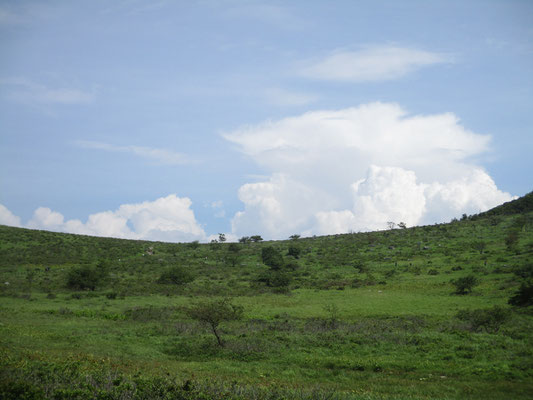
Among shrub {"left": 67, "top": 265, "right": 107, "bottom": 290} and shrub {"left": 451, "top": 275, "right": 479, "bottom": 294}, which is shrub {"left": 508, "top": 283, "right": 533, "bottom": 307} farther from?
shrub {"left": 67, "top": 265, "right": 107, "bottom": 290}

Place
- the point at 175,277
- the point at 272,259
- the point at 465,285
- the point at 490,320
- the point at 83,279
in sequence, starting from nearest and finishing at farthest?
the point at 490,320 < the point at 465,285 < the point at 83,279 < the point at 175,277 < the point at 272,259

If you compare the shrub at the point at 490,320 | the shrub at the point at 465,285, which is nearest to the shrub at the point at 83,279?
the shrub at the point at 490,320

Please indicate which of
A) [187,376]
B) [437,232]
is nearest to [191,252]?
[437,232]

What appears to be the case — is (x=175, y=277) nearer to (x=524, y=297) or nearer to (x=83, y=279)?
(x=83, y=279)

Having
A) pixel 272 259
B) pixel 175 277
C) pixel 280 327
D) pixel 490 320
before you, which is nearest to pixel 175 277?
pixel 175 277

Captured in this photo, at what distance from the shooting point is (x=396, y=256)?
73.2 meters

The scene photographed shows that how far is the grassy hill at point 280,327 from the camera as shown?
16.4m

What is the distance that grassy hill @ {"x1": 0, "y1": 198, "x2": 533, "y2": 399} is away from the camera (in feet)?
53.7

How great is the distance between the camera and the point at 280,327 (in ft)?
104

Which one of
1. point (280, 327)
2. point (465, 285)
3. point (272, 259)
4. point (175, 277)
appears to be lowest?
point (280, 327)

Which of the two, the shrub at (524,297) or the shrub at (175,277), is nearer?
the shrub at (524,297)

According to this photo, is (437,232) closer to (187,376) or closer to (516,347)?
(516,347)

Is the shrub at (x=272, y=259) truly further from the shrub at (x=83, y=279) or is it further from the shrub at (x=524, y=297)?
the shrub at (x=524, y=297)

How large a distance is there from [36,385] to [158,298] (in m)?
35.7
